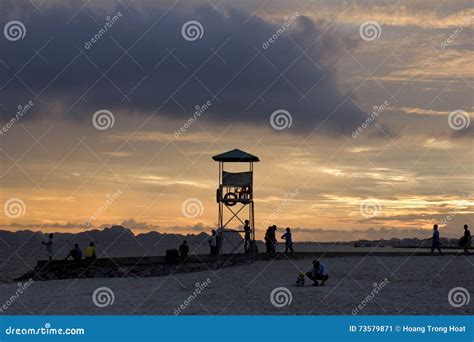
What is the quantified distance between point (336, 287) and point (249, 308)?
5091 millimetres

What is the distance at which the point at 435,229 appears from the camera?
4081 centimetres

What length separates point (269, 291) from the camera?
2553cm

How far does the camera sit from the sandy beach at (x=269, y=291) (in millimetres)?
21953

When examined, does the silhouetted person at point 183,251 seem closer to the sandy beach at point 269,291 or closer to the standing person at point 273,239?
the sandy beach at point 269,291

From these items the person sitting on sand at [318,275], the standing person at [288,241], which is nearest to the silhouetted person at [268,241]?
the standing person at [288,241]

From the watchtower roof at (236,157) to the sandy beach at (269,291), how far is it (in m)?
5.70

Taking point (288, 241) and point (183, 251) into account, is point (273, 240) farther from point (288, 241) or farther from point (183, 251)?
point (183, 251)

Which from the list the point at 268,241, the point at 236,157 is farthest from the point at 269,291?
the point at 268,241

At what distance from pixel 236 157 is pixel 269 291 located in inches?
539

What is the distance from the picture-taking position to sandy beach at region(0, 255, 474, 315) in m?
22.0

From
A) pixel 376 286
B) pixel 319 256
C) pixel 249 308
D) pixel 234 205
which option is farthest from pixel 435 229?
pixel 249 308

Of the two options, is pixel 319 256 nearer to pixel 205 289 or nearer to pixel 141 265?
pixel 141 265

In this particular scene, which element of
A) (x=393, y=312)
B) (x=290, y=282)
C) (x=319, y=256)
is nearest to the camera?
(x=393, y=312)

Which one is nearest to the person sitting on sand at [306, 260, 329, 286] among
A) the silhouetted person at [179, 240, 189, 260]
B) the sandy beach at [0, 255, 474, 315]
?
the sandy beach at [0, 255, 474, 315]
